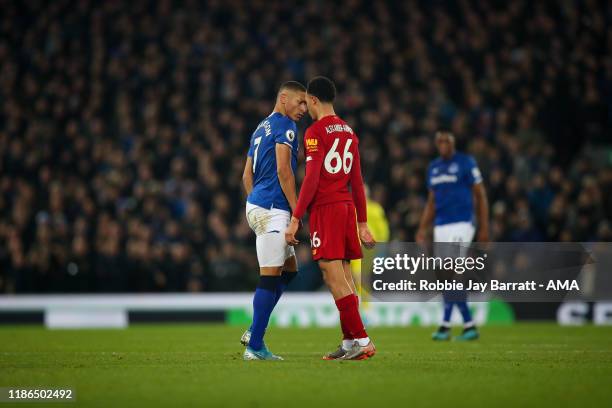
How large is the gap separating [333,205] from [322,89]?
3.43ft

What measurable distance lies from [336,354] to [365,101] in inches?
509

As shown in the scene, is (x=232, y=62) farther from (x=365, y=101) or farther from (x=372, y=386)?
(x=372, y=386)

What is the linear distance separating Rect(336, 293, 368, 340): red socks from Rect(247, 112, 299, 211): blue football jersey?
971 mm

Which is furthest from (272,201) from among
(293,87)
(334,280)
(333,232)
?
(293,87)

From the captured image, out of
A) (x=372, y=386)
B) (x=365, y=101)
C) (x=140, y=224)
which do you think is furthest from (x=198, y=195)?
(x=372, y=386)

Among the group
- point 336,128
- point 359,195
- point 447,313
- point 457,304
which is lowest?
point 447,313

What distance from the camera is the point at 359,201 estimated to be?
8953 mm

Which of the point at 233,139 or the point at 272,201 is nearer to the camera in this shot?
the point at 272,201

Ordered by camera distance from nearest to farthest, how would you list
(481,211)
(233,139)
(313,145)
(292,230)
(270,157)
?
(292,230) → (313,145) → (270,157) → (481,211) → (233,139)

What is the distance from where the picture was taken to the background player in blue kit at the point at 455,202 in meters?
12.5

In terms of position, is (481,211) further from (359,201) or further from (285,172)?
(285,172)

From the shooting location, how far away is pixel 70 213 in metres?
19.3

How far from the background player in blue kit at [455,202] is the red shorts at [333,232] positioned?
13.4ft

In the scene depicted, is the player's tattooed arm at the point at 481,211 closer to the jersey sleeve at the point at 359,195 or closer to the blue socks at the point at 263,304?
the jersey sleeve at the point at 359,195
